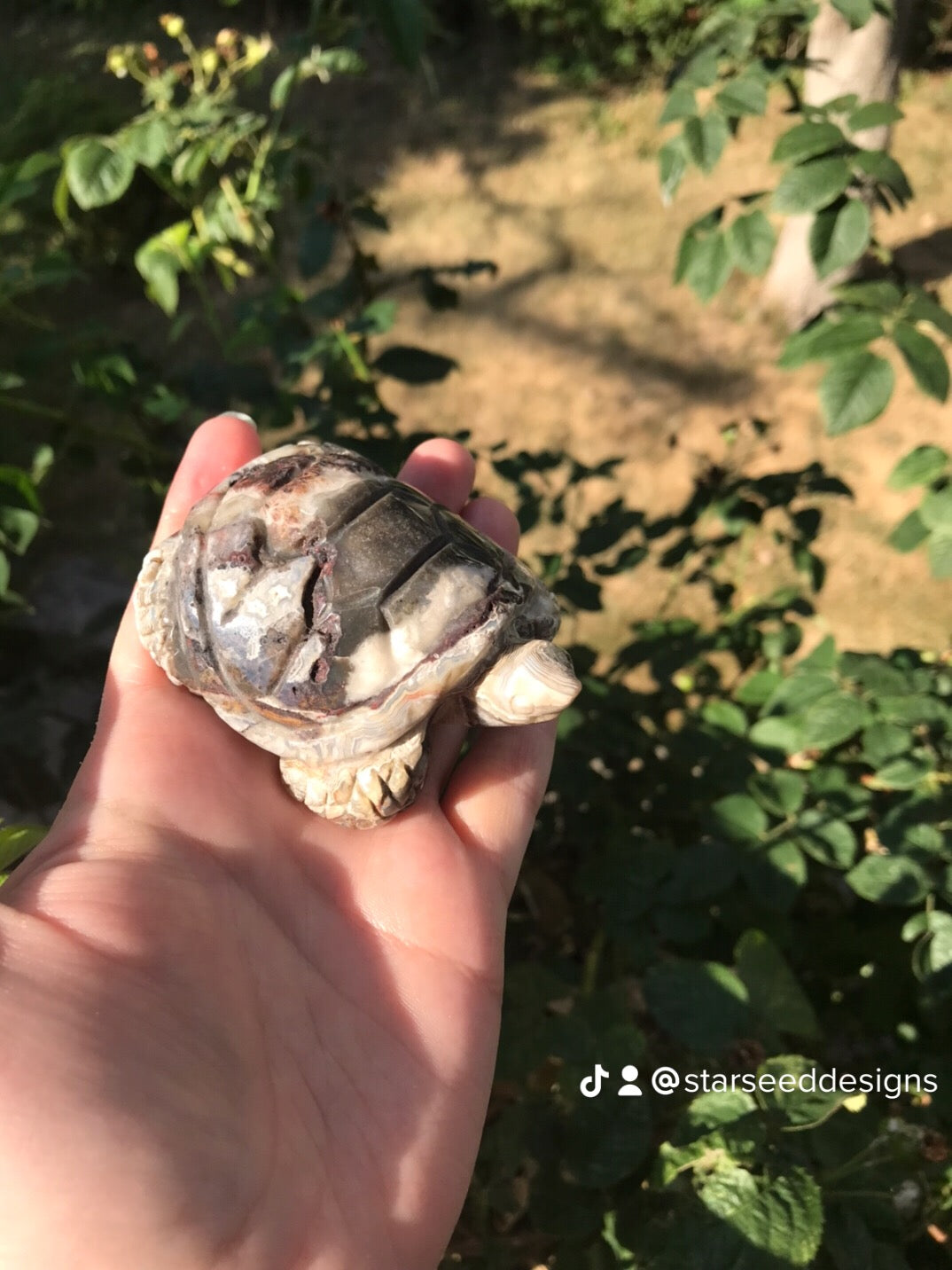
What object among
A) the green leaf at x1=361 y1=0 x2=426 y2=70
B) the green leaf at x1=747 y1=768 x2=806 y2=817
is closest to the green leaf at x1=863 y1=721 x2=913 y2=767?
the green leaf at x1=747 y1=768 x2=806 y2=817

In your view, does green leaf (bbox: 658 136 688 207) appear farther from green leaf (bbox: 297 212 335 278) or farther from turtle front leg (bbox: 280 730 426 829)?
turtle front leg (bbox: 280 730 426 829)

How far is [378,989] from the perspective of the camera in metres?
1.72

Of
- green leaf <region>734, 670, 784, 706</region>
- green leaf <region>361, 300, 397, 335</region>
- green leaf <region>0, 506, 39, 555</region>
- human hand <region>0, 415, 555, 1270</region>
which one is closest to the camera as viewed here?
human hand <region>0, 415, 555, 1270</region>

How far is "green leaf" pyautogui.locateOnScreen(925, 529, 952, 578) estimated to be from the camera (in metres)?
1.75

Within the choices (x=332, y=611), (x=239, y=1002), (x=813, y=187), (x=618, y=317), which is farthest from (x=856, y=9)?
(x=618, y=317)

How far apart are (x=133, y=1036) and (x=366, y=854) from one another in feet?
2.22

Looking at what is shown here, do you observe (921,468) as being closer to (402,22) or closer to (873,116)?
(873,116)

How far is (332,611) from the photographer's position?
73.2 inches

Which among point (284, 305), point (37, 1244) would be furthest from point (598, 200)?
point (37, 1244)

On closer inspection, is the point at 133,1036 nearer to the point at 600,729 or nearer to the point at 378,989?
the point at 378,989

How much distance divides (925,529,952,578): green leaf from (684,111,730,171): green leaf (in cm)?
87

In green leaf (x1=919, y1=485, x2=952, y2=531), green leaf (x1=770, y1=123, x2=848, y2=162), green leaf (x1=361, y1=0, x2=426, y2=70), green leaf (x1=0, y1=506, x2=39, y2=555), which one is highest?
green leaf (x1=361, y1=0, x2=426, y2=70)

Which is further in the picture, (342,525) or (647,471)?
(647,471)

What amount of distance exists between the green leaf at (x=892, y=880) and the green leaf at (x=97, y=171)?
2086mm
